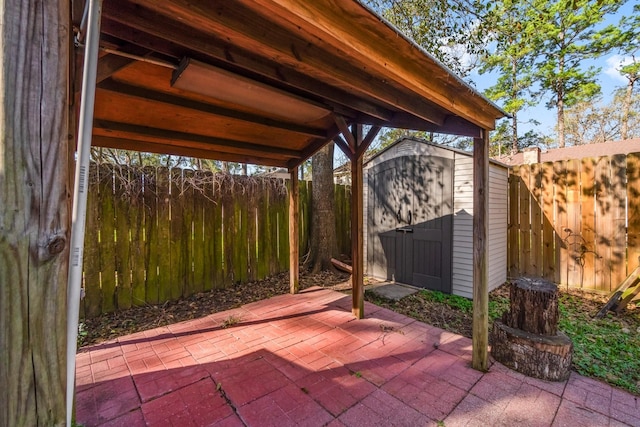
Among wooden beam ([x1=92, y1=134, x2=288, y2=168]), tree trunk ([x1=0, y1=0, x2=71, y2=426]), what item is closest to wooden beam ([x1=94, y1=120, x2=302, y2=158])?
wooden beam ([x1=92, y1=134, x2=288, y2=168])

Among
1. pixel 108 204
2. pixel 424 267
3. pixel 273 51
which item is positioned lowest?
pixel 424 267

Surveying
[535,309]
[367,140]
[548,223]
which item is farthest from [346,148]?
[548,223]

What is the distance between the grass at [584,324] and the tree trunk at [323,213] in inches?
53.9

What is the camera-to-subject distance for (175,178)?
3816 mm

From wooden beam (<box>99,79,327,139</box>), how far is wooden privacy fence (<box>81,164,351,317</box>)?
174cm

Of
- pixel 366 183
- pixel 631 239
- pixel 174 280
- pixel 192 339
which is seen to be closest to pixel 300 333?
pixel 192 339

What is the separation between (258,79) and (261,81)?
0.03 meters

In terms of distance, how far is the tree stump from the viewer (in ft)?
6.97

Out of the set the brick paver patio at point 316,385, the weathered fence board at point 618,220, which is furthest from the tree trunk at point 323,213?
the weathered fence board at point 618,220

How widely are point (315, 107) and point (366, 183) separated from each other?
122 inches

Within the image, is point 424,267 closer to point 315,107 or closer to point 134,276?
point 315,107

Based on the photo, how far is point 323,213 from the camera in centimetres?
536

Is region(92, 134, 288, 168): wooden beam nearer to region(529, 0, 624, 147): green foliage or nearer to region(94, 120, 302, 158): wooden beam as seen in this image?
region(94, 120, 302, 158): wooden beam

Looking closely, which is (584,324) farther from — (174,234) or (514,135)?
(514,135)
